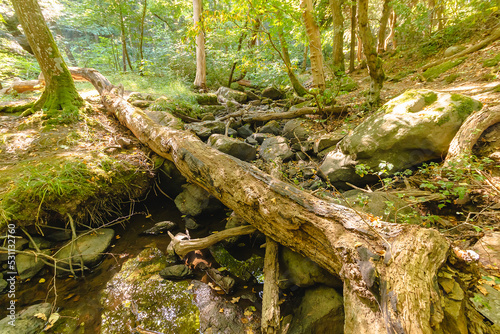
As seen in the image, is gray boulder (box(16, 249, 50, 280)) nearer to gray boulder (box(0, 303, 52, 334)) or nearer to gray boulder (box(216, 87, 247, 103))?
gray boulder (box(0, 303, 52, 334))

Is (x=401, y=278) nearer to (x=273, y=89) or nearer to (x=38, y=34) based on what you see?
(x=38, y=34)

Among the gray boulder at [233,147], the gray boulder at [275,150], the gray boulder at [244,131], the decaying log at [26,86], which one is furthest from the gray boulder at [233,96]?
the decaying log at [26,86]

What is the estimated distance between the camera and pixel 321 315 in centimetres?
211

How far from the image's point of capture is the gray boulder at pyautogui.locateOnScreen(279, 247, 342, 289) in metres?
2.30

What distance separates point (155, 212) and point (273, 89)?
301 inches

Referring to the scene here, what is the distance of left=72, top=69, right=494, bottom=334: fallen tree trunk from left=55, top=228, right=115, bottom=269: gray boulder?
1.78 meters

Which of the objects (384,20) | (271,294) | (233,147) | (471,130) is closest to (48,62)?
(233,147)

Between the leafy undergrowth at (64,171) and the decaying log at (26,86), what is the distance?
297cm

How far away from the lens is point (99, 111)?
5652 millimetres

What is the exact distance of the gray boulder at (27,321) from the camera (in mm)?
2072

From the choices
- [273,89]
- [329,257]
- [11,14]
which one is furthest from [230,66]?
[11,14]

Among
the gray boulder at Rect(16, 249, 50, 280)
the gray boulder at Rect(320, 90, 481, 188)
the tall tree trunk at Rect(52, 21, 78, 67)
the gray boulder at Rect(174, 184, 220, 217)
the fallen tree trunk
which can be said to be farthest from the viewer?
the tall tree trunk at Rect(52, 21, 78, 67)

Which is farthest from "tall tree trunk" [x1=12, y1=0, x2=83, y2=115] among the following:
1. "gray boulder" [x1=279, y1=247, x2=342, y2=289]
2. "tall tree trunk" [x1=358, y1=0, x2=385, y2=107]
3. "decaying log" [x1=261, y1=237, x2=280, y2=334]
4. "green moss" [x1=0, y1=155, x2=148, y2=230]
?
"tall tree trunk" [x1=358, y1=0, x2=385, y2=107]

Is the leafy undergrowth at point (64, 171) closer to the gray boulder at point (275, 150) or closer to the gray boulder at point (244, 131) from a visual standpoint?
the gray boulder at point (275, 150)
